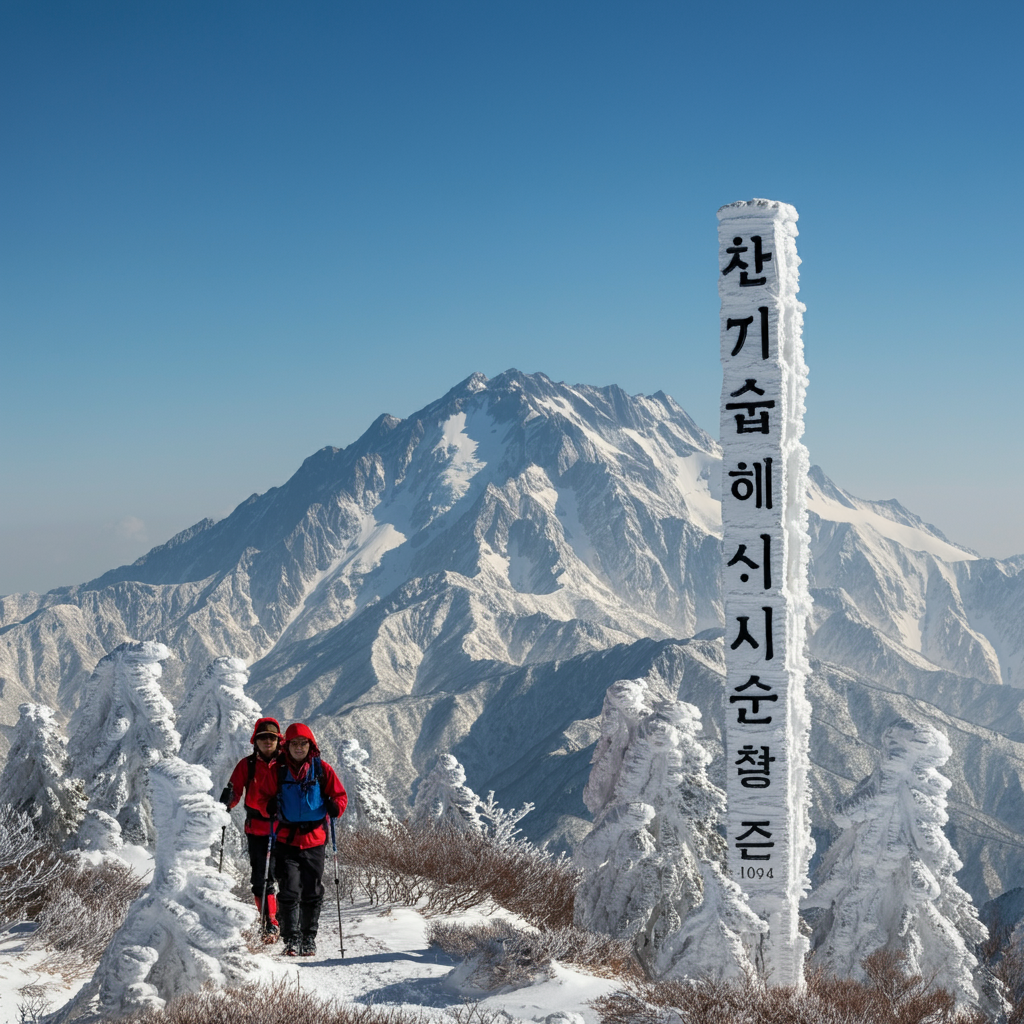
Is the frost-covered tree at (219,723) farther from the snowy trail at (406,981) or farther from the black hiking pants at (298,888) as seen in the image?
the black hiking pants at (298,888)

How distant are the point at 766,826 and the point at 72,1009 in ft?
23.4

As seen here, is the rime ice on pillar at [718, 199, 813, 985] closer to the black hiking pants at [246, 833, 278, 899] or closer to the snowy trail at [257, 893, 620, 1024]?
the snowy trail at [257, 893, 620, 1024]

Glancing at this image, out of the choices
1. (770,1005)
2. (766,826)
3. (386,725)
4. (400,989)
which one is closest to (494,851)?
(766,826)

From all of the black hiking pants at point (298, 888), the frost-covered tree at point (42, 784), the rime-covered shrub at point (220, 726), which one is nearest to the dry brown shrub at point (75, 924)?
the black hiking pants at point (298, 888)

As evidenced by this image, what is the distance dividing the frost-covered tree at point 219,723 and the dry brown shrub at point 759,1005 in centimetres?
940

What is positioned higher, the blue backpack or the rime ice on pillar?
the rime ice on pillar

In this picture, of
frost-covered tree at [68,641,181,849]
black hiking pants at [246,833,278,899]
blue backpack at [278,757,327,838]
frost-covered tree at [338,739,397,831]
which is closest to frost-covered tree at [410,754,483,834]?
frost-covered tree at [338,739,397,831]

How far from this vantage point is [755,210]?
1040 cm

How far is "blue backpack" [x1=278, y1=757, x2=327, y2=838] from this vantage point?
29.6 feet

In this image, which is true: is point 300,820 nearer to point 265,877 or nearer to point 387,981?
point 265,877

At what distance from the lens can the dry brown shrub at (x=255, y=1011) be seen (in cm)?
665

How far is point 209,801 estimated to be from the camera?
7.91m

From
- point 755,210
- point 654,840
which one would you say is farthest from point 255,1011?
point 755,210

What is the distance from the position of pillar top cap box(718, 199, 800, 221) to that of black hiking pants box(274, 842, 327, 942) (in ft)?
25.9
